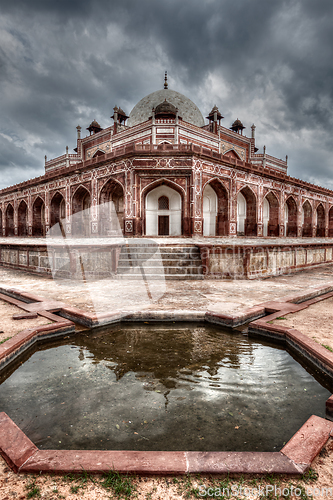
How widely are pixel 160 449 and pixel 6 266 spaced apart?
935 centimetres

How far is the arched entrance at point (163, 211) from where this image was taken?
53.4 ft

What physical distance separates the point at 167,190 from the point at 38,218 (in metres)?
12.9

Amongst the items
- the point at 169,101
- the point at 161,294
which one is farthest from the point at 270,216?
the point at 161,294

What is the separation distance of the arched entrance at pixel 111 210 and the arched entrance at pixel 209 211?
531 cm

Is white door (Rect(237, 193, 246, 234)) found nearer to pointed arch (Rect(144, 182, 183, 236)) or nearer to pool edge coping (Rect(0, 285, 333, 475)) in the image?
pointed arch (Rect(144, 182, 183, 236))

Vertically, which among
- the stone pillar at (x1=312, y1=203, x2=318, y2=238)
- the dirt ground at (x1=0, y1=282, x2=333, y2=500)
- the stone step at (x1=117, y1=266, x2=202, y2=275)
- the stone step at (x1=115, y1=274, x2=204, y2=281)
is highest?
the stone pillar at (x1=312, y1=203, x2=318, y2=238)

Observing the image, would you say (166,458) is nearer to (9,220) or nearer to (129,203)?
(129,203)

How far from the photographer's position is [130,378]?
2115mm

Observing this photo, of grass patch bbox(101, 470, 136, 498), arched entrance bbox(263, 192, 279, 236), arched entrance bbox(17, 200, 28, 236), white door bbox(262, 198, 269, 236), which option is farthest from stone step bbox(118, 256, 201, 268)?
arched entrance bbox(17, 200, 28, 236)

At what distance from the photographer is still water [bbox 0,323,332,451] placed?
4.92 feet

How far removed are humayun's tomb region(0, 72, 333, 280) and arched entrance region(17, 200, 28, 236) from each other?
0.08 meters

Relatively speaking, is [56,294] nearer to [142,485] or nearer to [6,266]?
[142,485]

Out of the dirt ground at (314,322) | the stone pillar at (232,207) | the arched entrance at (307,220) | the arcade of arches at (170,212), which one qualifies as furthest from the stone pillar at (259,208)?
the dirt ground at (314,322)

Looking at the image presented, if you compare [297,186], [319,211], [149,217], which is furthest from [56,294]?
[319,211]
